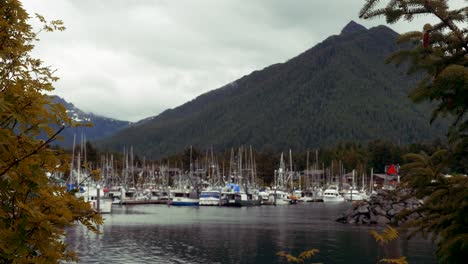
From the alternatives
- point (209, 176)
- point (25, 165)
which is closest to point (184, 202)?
point (209, 176)

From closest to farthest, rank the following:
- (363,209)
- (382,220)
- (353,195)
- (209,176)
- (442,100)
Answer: (442,100), (382,220), (363,209), (353,195), (209,176)

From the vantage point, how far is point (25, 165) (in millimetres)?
5074

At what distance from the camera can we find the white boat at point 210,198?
5182 inches

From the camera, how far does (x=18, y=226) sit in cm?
484

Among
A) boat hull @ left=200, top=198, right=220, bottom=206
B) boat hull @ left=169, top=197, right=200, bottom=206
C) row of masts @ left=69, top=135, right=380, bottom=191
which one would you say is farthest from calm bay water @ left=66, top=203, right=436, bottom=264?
row of masts @ left=69, top=135, right=380, bottom=191

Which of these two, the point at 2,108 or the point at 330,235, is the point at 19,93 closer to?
the point at 2,108

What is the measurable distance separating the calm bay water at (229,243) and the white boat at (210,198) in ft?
164

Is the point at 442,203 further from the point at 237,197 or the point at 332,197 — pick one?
the point at 332,197

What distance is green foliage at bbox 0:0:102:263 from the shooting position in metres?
4.88

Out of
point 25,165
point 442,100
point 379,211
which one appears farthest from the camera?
point 379,211

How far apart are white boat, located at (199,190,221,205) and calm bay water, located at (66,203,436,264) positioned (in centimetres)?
5010

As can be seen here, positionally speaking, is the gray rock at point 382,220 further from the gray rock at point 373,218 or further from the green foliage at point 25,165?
the green foliage at point 25,165

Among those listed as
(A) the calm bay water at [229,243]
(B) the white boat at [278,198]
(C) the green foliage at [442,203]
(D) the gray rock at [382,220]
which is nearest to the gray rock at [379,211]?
(D) the gray rock at [382,220]

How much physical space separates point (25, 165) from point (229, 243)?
53363 millimetres
